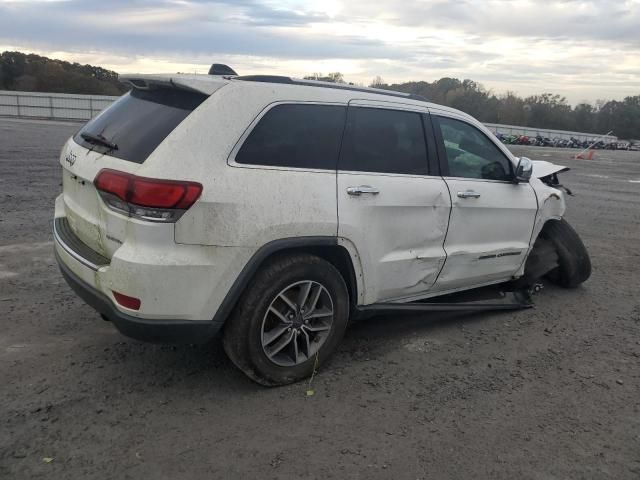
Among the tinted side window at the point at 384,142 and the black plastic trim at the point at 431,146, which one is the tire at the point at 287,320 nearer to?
the tinted side window at the point at 384,142

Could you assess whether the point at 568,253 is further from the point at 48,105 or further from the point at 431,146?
the point at 48,105

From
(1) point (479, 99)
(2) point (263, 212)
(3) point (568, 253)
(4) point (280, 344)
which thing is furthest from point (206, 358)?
(1) point (479, 99)

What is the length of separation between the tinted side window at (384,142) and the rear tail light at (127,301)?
5.08 ft

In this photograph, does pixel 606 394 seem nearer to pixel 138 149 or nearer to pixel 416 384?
pixel 416 384

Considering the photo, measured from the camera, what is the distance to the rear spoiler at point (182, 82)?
3359 mm

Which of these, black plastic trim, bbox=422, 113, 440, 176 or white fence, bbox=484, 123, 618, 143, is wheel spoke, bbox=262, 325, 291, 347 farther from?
white fence, bbox=484, 123, 618, 143

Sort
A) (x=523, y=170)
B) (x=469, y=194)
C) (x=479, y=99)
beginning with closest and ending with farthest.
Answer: (x=469, y=194)
(x=523, y=170)
(x=479, y=99)

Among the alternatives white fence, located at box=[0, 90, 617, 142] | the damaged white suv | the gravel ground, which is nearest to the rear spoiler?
the damaged white suv

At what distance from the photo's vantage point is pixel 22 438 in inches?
116

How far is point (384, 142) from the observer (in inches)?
158

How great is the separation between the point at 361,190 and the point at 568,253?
3.00 m

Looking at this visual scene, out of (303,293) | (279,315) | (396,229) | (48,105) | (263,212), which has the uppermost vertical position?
(263,212)

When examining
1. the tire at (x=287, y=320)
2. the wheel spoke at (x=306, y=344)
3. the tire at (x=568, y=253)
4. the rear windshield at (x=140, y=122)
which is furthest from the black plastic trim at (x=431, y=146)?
the tire at (x=568, y=253)

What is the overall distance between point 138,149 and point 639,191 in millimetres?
15798
